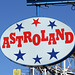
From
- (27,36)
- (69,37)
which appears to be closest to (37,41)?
(27,36)

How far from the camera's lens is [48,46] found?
41.4 ft

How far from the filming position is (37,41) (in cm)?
1287

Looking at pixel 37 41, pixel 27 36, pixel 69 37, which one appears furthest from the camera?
pixel 27 36

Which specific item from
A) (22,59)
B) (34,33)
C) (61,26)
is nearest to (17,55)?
(22,59)

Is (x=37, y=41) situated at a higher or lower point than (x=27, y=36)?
lower

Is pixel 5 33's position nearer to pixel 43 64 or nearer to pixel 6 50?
pixel 6 50

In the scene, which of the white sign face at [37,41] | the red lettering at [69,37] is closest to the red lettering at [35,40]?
the white sign face at [37,41]

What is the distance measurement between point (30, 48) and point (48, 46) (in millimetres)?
805

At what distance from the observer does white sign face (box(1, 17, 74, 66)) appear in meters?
12.3

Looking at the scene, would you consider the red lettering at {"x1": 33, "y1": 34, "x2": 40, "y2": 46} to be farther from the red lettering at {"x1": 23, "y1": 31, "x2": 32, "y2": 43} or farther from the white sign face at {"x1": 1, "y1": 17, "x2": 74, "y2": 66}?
the red lettering at {"x1": 23, "y1": 31, "x2": 32, "y2": 43}

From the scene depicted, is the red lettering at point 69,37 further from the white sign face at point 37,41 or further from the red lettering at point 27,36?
the red lettering at point 27,36

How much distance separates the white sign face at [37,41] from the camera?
1234 cm

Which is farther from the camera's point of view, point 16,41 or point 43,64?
point 16,41

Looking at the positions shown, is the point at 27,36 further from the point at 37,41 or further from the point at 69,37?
the point at 69,37
